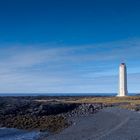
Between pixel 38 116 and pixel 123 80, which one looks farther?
pixel 123 80

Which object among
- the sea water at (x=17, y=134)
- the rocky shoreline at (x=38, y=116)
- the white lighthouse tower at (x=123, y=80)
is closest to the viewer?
the sea water at (x=17, y=134)

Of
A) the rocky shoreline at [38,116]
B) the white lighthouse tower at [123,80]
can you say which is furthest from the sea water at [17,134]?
the white lighthouse tower at [123,80]

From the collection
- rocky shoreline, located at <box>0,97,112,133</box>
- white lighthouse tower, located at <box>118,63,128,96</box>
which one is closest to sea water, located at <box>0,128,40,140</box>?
rocky shoreline, located at <box>0,97,112,133</box>

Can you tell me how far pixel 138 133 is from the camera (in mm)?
32531

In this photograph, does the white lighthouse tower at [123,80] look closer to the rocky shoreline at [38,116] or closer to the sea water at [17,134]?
the rocky shoreline at [38,116]

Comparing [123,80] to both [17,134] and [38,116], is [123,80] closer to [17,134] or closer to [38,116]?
[38,116]

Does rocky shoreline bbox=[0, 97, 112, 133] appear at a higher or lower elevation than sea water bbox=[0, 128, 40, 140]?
higher

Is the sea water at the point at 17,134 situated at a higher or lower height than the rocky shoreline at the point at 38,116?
lower

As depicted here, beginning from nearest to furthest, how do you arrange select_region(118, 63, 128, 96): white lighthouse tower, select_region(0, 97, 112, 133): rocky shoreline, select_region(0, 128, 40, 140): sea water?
select_region(0, 128, 40, 140): sea water, select_region(0, 97, 112, 133): rocky shoreline, select_region(118, 63, 128, 96): white lighthouse tower

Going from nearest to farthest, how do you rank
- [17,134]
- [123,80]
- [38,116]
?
[17,134], [38,116], [123,80]

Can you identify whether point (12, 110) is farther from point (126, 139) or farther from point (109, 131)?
point (126, 139)

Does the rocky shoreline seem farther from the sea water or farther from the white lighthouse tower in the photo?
the white lighthouse tower

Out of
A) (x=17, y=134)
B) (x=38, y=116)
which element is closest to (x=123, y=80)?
(x=38, y=116)

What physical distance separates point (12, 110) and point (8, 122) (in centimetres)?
1255
